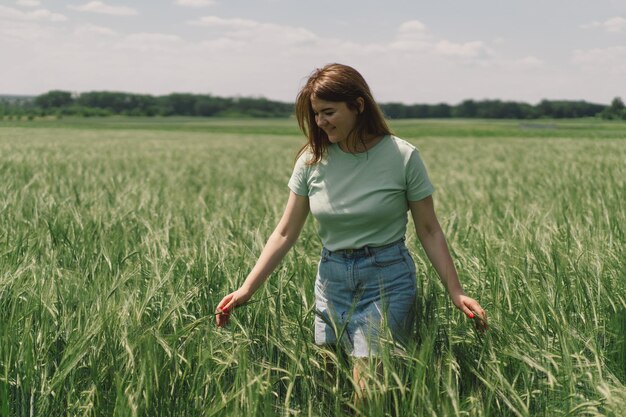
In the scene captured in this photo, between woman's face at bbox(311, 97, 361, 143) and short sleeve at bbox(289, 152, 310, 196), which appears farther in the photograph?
short sleeve at bbox(289, 152, 310, 196)

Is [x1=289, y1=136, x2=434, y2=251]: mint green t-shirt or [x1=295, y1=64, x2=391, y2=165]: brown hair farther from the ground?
[x1=295, y1=64, x2=391, y2=165]: brown hair

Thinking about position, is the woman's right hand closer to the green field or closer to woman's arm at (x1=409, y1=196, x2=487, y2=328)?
the green field

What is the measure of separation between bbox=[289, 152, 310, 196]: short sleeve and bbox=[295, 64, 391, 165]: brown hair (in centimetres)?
3

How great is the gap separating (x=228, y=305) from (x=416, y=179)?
72 cm

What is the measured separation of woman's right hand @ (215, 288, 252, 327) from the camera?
6.66ft

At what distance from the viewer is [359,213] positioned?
1.98 m

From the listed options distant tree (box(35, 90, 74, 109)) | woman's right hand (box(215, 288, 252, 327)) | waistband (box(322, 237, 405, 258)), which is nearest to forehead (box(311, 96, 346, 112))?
waistband (box(322, 237, 405, 258))

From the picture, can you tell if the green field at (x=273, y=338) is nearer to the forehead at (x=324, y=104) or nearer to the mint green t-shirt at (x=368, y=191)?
the mint green t-shirt at (x=368, y=191)

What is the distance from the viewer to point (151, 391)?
5.57 ft

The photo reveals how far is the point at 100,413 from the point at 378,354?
79 cm

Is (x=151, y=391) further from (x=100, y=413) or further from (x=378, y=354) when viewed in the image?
(x=378, y=354)

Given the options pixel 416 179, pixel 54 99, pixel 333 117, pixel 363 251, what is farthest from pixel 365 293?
pixel 54 99

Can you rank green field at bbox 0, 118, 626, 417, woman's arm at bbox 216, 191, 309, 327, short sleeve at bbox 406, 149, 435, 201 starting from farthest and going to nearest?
1. woman's arm at bbox 216, 191, 309, 327
2. short sleeve at bbox 406, 149, 435, 201
3. green field at bbox 0, 118, 626, 417

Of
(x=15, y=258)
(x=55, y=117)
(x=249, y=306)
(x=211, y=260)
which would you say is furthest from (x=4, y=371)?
(x=55, y=117)
